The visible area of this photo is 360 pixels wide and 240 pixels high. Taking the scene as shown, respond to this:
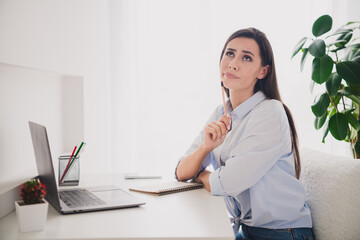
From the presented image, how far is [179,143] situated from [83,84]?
3.59 feet

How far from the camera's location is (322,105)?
2.04 meters

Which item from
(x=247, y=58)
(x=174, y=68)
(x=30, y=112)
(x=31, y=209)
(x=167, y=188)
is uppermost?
(x=247, y=58)

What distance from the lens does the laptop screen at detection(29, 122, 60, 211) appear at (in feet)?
3.24

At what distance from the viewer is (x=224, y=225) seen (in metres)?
0.92

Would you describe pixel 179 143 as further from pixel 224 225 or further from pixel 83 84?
pixel 224 225

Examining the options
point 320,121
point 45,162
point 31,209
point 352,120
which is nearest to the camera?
point 31,209

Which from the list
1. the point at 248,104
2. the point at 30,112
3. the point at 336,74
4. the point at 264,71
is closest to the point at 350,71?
the point at 336,74

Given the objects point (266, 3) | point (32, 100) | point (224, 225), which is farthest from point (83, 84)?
point (266, 3)

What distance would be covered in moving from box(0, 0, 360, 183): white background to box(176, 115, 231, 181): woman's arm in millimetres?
1294

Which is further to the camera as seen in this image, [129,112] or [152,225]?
[129,112]

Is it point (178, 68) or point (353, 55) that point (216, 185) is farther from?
point (178, 68)

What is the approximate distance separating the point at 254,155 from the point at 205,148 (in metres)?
0.24

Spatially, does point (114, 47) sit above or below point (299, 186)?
above

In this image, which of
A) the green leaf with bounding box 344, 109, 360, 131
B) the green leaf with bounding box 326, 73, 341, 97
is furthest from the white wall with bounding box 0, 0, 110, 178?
the green leaf with bounding box 344, 109, 360, 131
